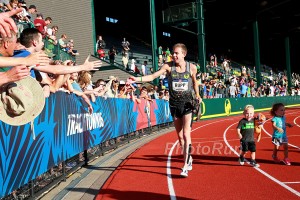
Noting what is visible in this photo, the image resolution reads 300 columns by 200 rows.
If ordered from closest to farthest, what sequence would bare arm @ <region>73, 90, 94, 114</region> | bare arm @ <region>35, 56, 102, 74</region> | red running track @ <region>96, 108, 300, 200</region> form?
bare arm @ <region>35, 56, 102, 74</region> < red running track @ <region>96, 108, 300, 200</region> < bare arm @ <region>73, 90, 94, 114</region>

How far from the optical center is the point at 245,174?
6918 mm

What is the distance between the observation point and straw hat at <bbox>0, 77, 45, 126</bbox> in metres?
3.15

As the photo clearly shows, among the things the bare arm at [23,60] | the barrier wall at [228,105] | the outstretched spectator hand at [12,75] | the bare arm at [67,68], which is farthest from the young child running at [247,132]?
the barrier wall at [228,105]

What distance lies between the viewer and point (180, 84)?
7125mm

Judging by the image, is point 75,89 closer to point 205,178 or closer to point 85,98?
point 85,98

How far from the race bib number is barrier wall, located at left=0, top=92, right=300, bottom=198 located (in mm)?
2012

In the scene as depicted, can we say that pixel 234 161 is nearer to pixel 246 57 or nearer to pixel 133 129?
pixel 133 129

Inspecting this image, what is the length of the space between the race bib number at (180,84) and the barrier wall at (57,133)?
2.01 meters

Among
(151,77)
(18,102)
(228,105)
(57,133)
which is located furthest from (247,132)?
(228,105)

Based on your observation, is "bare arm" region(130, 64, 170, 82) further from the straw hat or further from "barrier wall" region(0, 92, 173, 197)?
the straw hat

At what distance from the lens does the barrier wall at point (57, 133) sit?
438cm

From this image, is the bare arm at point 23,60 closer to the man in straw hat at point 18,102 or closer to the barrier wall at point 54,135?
the man in straw hat at point 18,102

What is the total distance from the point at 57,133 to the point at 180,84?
244cm

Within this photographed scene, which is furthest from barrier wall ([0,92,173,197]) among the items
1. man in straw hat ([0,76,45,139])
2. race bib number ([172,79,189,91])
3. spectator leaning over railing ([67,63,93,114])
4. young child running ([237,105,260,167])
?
young child running ([237,105,260,167])
